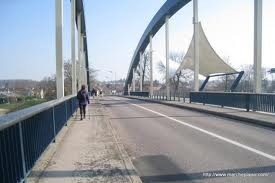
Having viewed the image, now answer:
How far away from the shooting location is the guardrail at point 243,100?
22.2 meters

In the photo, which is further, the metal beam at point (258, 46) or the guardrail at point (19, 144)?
the metal beam at point (258, 46)

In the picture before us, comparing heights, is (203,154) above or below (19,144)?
below

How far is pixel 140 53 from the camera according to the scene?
3519 inches

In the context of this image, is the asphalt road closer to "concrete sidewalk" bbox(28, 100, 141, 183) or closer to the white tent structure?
"concrete sidewalk" bbox(28, 100, 141, 183)

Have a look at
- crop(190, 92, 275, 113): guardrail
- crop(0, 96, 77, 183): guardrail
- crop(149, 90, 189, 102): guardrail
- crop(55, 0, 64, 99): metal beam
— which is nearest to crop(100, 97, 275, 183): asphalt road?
crop(0, 96, 77, 183): guardrail

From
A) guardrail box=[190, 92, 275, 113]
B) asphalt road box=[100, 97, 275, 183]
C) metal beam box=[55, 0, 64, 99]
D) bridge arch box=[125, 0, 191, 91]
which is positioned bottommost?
asphalt road box=[100, 97, 275, 183]

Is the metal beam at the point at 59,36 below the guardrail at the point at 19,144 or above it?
above

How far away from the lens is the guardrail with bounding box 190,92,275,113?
72.8 feet

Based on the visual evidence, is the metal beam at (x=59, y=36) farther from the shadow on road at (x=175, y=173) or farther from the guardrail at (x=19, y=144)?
the shadow on road at (x=175, y=173)

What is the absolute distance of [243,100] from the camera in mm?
25859

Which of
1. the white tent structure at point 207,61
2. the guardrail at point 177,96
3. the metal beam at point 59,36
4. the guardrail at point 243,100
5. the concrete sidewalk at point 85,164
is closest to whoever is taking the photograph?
the concrete sidewalk at point 85,164

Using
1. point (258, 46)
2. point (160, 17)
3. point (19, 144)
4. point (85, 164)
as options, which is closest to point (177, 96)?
point (160, 17)

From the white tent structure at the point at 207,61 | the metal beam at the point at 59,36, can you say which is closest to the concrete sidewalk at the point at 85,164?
the metal beam at the point at 59,36

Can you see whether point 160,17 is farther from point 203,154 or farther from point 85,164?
point 85,164
